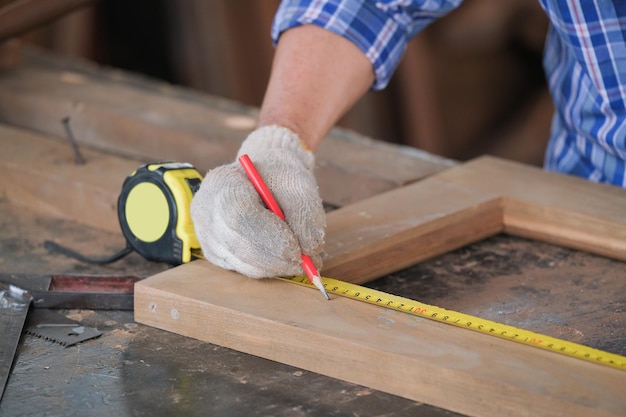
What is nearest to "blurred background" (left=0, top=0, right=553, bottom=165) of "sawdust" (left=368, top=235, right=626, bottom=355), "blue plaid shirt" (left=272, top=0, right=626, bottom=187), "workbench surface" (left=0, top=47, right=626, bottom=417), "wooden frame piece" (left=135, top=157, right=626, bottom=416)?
"workbench surface" (left=0, top=47, right=626, bottom=417)

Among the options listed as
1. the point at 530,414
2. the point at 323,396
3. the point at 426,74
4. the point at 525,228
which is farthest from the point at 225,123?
the point at 426,74

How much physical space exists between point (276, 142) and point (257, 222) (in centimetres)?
36

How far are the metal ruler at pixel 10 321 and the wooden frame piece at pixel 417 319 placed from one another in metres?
0.21

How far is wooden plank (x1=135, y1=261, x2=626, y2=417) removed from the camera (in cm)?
138

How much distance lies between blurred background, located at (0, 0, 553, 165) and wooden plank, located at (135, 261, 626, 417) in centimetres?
355

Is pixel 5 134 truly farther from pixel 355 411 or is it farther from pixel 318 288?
pixel 355 411

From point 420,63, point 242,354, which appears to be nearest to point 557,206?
point 242,354

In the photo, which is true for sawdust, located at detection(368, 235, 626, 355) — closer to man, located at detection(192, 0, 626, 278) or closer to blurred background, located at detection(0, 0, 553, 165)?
man, located at detection(192, 0, 626, 278)

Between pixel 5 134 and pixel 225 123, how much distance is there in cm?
60

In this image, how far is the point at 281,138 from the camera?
1965 mm

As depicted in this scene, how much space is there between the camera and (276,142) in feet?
6.40

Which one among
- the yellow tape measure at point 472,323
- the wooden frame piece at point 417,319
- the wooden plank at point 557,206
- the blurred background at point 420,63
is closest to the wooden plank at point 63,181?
the wooden frame piece at point 417,319

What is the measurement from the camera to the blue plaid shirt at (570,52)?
6.56 ft

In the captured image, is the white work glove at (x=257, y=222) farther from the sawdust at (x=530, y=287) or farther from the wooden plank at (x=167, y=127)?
the wooden plank at (x=167, y=127)
